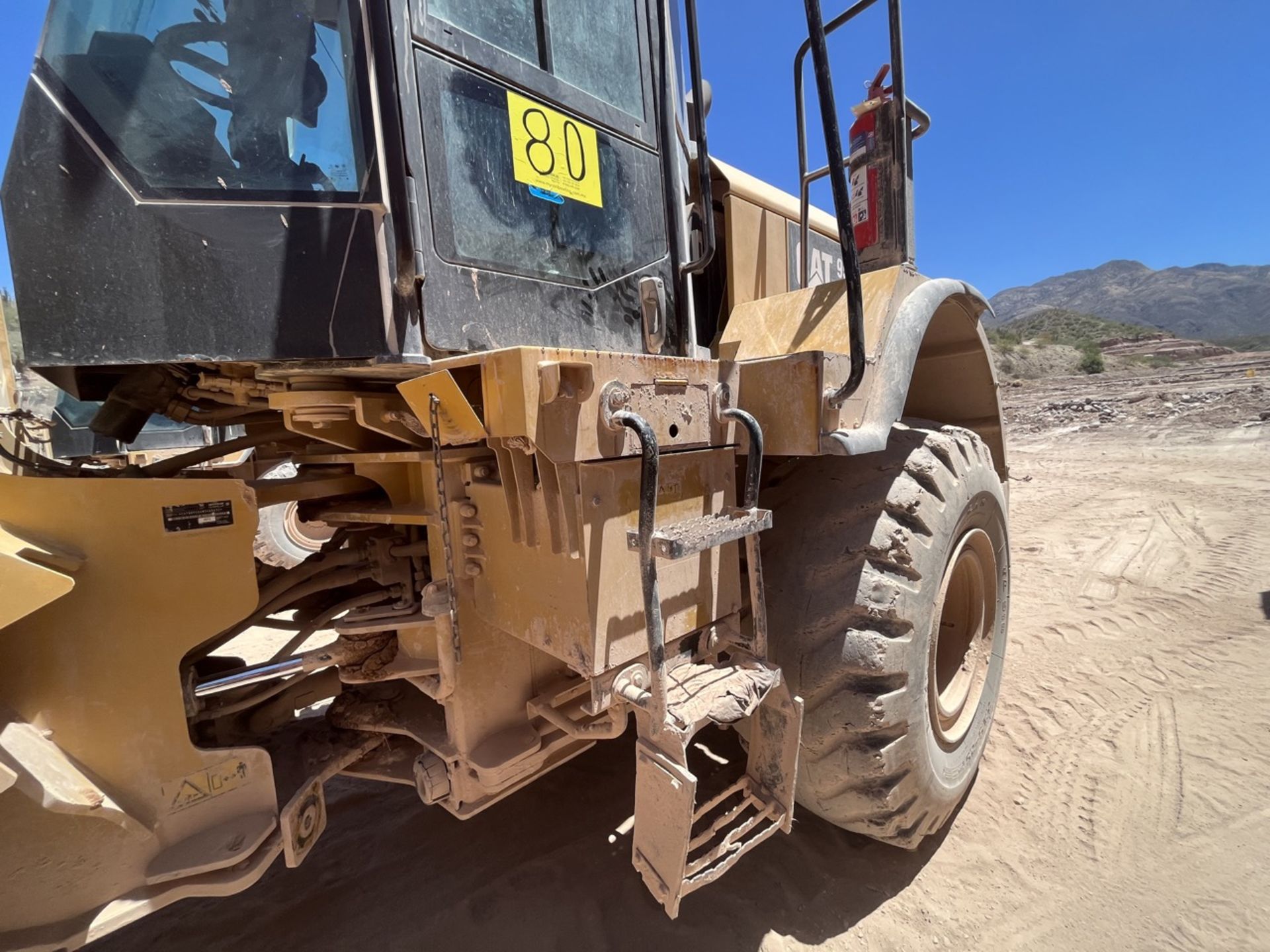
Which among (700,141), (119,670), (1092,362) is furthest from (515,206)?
(1092,362)

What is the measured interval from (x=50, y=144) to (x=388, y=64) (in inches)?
24.8

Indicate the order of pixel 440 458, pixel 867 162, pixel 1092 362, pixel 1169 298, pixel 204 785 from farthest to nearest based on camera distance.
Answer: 1. pixel 1169 298
2. pixel 1092 362
3. pixel 867 162
4. pixel 204 785
5. pixel 440 458

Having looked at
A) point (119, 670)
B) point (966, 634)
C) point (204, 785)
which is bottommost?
point (966, 634)

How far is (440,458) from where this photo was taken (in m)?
1.45

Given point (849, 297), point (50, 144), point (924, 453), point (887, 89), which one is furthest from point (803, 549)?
point (50, 144)

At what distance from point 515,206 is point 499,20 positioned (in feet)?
1.39

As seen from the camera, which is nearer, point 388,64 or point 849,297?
point 388,64

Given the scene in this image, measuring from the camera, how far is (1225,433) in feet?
35.6

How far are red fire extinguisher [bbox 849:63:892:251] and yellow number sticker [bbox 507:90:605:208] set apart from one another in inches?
36.0

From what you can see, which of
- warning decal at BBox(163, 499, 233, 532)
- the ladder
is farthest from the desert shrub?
warning decal at BBox(163, 499, 233, 532)

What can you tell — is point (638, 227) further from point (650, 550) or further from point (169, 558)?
point (169, 558)

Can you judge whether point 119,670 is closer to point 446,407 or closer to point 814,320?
point 446,407

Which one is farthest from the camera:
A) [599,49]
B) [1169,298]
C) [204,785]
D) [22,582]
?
[1169,298]

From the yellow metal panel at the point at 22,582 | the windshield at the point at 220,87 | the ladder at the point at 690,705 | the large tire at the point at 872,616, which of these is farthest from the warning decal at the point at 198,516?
the large tire at the point at 872,616
